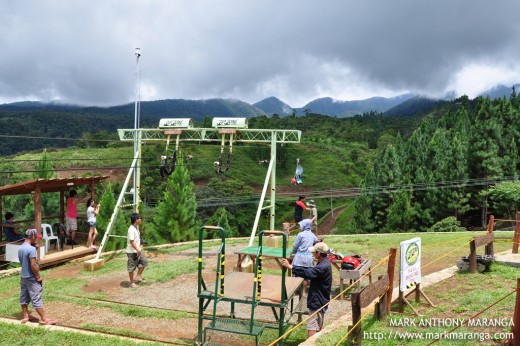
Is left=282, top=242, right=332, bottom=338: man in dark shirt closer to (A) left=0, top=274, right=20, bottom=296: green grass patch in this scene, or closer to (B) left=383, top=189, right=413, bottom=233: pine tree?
(A) left=0, top=274, right=20, bottom=296: green grass patch

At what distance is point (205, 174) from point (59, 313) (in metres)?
63.0

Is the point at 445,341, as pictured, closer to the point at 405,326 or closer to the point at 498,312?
the point at 405,326

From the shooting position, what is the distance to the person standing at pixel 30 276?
320 inches

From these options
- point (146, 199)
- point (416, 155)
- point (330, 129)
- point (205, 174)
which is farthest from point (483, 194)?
point (330, 129)

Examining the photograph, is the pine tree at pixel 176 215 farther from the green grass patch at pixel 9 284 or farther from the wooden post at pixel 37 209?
the wooden post at pixel 37 209

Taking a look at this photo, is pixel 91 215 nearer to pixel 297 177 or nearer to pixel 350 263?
pixel 297 177

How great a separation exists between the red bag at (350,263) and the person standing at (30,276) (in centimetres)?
606

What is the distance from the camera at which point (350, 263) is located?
9867 mm

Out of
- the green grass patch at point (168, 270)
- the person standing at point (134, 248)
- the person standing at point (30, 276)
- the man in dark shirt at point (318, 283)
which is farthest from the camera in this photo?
the green grass patch at point (168, 270)

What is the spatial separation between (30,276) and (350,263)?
257 inches

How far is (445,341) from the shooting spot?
261 inches

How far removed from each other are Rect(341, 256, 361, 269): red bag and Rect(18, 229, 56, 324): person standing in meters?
6.06

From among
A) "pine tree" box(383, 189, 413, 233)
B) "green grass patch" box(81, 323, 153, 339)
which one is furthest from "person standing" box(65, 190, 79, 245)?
"pine tree" box(383, 189, 413, 233)

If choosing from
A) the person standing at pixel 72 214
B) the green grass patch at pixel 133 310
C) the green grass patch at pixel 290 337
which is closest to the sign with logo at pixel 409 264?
the green grass patch at pixel 290 337
